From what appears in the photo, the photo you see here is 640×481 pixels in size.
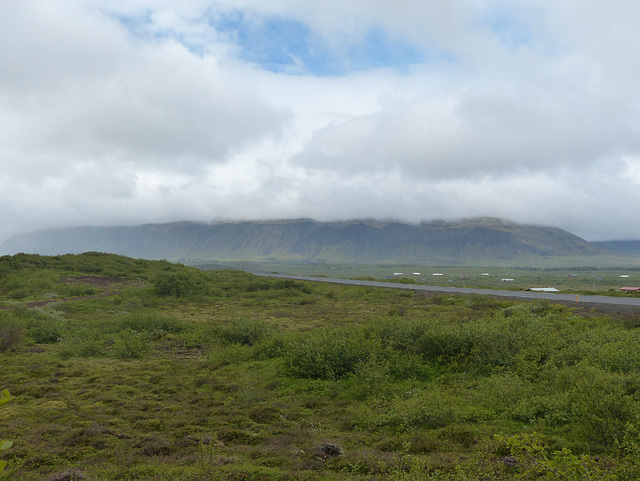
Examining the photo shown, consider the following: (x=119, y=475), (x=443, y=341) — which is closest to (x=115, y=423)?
(x=119, y=475)

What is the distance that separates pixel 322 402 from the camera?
13844 millimetres

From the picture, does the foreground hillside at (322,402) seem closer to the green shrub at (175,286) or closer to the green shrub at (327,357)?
the green shrub at (327,357)

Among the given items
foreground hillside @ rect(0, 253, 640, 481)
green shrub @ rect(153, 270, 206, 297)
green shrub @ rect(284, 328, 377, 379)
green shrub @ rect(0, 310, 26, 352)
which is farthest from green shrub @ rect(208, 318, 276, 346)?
green shrub @ rect(153, 270, 206, 297)

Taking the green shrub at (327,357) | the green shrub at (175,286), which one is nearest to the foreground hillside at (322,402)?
the green shrub at (327,357)

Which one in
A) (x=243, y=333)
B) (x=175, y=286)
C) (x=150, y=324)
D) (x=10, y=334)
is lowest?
(x=150, y=324)

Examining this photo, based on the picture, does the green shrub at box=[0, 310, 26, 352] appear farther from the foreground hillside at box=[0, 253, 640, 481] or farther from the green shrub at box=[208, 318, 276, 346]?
the green shrub at box=[208, 318, 276, 346]

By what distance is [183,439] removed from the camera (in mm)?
10742

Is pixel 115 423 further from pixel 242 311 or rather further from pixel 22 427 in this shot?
pixel 242 311

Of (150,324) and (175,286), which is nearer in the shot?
(150,324)

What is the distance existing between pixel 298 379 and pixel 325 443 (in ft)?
20.2

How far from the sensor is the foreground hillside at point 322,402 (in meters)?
8.64

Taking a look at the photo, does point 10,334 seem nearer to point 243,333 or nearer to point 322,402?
point 243,333

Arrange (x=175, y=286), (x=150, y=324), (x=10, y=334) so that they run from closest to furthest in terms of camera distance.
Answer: (x=10, y=334) → (x=150, y=324) → (x=175, y=286)

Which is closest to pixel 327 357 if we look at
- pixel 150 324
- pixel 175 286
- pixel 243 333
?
pixel 243 333
